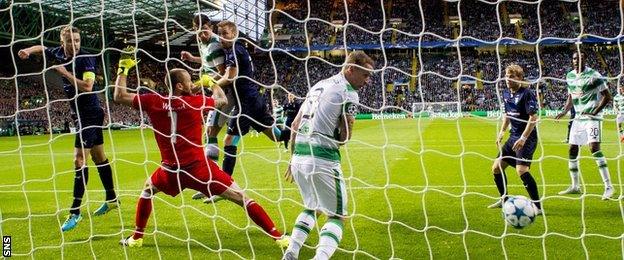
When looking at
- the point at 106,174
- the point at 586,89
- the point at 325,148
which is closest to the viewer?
the point at 325,148

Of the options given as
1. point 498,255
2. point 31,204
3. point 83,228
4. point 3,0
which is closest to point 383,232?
point 498,255

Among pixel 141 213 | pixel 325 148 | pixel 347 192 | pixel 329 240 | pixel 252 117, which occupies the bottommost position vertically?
pixel 347 192

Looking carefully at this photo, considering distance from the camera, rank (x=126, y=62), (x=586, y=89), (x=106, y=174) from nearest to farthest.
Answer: (x=126, y=62), (x=106, y=174), (x=586, y=89)

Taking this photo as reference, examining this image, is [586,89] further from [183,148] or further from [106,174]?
[106,174]

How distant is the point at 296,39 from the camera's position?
1652 inches

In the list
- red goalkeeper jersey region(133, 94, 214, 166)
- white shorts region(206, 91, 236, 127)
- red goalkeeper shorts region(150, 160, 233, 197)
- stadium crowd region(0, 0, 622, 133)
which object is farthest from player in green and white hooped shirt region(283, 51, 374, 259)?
stadium crowd region(0, 0, 622, 133)

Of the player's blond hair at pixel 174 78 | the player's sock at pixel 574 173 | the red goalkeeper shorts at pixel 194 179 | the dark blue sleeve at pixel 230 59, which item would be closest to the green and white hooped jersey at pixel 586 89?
the player's sock at pixel 574 173

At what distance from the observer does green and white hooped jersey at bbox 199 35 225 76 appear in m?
6.00

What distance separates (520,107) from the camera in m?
5.96

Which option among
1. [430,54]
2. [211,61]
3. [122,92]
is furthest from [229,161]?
[430,54]

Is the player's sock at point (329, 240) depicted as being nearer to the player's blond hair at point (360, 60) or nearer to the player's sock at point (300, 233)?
the player's sock at point (300, 233)

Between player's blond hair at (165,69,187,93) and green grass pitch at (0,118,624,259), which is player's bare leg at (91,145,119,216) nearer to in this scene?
green grass pitch at (0,118,624,259)

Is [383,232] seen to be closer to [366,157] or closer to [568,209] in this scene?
[568,209]

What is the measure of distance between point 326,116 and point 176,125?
1.27 meters
